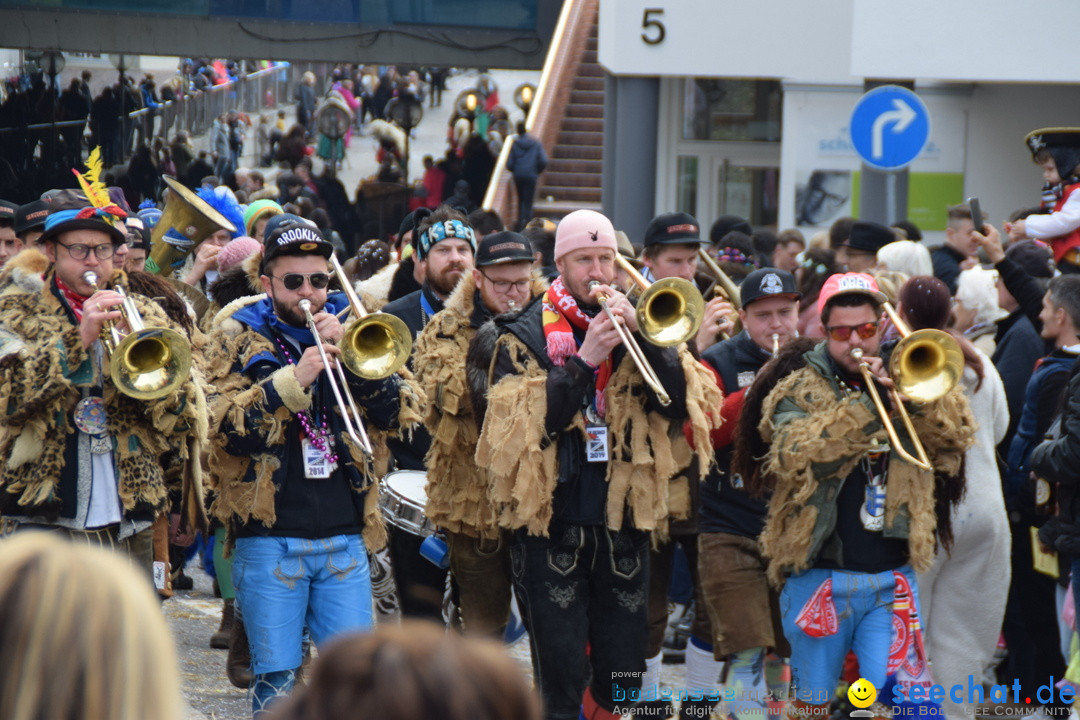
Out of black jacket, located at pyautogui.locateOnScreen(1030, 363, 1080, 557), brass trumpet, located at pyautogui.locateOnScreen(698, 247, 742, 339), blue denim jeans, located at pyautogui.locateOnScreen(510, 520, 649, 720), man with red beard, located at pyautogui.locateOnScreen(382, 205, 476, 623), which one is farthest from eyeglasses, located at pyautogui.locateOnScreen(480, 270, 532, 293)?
black jacket, located at pyautogui.locateOnScreen(1030, 363, 1080, 557)

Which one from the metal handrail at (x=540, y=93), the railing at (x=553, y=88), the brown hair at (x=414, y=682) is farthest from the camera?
the railing at (x=553, y=88)

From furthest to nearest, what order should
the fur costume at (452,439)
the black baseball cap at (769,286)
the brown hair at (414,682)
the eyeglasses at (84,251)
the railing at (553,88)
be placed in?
the railing at (553,88)
the black baseball cap at (769,286)
the fur costume at (452,439)
the eyeglasses at (84,251)
the brown hair at (414,682)

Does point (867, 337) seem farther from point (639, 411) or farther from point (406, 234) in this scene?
point (406, 234)

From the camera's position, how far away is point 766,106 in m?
19.1

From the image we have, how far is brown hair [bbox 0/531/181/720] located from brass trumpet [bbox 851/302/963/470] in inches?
146

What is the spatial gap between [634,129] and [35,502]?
37.7 ft

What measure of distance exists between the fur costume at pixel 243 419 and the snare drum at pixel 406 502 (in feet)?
1.86

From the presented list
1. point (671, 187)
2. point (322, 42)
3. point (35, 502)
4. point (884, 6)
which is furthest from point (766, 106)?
point (35, 502)

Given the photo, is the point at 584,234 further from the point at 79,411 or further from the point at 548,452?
A: the point at 79,411

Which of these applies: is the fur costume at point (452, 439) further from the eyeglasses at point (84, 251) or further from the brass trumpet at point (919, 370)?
the brass trumpet at point (919, 370)

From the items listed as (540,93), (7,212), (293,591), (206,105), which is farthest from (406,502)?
(206,105)

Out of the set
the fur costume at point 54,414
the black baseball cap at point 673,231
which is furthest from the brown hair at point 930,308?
the fur costume at point 54,414

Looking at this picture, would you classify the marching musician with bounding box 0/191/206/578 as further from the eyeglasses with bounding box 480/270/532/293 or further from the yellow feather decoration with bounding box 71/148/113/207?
the eyeglasses with bounding box 480/270/532/293

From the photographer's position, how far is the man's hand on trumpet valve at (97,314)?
15.7 ft
